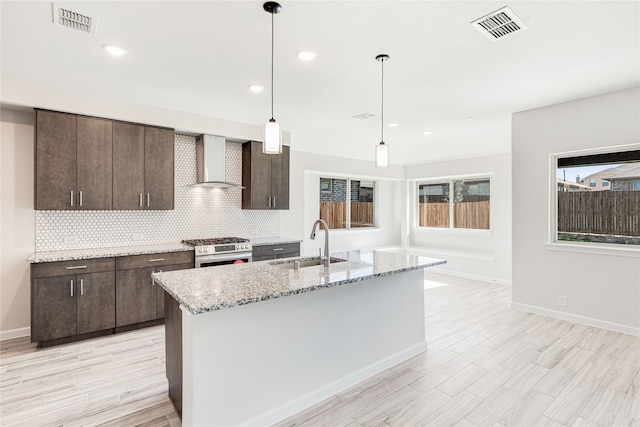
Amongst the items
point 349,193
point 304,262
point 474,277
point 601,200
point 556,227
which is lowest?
point 474,277

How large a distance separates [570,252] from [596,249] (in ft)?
0.86

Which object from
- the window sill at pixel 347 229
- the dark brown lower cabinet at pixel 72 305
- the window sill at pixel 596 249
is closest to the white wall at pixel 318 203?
the window sill at pixel 347 229

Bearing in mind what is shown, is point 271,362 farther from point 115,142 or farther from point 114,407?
point 115,142

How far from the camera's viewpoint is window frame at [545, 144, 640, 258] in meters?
3.75

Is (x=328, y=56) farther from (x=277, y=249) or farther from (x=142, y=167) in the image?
(x=277, y=249)

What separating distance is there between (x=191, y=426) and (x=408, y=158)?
21.9 feet

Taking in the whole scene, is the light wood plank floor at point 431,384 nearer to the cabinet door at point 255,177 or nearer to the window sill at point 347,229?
the cabinet door at point 255,177

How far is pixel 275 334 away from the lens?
7.33 feet

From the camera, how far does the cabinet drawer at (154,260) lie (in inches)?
143

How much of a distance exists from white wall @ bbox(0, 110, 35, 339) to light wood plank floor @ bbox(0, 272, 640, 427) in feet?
0.98

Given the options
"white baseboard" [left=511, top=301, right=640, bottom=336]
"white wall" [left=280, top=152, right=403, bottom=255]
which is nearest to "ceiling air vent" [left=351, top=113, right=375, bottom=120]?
"white wall" [left=280, top=152, right=403, bottom=255]

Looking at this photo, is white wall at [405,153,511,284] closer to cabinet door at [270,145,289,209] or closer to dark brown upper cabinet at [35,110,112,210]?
cabinet door at [270,145,289,209]

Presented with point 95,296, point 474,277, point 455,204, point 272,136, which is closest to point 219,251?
point 95,296

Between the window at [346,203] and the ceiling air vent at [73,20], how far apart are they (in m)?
4.44
